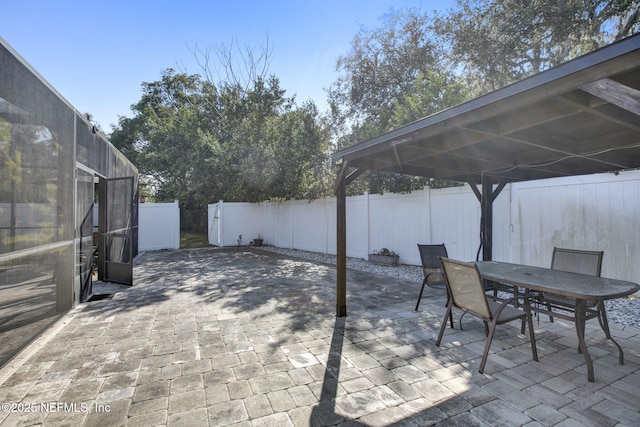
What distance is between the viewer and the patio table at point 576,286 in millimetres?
2443

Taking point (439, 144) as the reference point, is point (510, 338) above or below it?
below

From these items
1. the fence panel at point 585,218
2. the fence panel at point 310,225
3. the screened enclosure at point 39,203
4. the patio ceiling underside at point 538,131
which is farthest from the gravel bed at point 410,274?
the screened enclosure at point 39,203

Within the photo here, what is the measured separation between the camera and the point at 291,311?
414 cm

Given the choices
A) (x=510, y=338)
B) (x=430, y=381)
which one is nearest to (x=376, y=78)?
(x=510, y=338)

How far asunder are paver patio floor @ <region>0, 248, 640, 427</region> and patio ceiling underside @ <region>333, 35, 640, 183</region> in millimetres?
1980

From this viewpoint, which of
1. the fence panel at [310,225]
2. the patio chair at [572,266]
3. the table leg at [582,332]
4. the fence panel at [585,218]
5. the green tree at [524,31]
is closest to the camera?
the table leg at [582,332]

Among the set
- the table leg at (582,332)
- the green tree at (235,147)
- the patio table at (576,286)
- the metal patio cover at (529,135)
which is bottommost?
the table leg at (582,332)

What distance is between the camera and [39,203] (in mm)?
2998

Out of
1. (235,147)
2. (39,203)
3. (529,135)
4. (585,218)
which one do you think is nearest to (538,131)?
(529,135)

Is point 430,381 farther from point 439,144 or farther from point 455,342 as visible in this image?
point 439,144

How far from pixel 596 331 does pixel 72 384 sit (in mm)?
5081

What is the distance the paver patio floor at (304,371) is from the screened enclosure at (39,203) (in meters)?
0.36

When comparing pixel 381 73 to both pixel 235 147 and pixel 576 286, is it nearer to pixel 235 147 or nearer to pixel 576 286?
pixel 235 147

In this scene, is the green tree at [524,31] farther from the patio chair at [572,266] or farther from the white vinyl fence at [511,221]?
the patio chair at [572,266]
